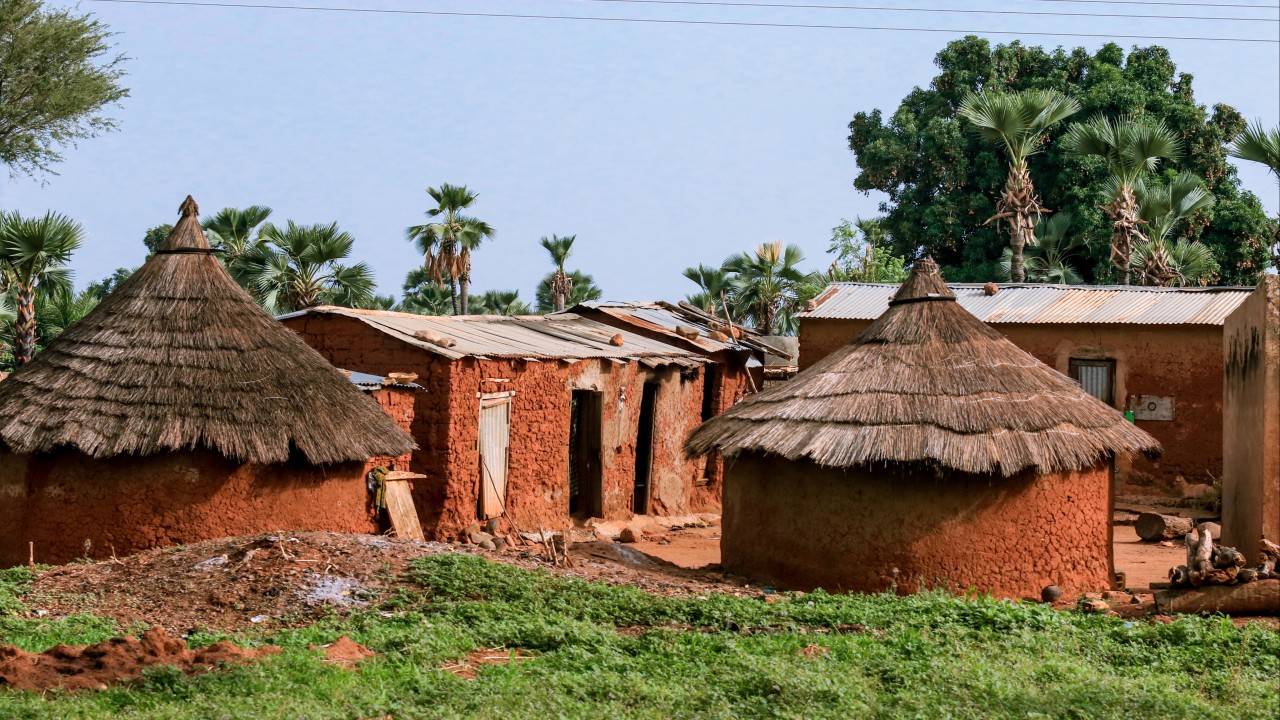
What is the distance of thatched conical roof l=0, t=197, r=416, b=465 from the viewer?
460 inches

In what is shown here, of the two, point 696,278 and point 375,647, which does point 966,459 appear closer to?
point 375,647

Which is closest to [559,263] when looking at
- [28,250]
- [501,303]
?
[501,303]

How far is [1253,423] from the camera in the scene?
1123 cm

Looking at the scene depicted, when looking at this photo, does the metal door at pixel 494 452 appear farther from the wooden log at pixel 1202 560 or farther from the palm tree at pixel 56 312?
the palm tree at pixel 56 312

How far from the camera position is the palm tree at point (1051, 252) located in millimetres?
30312

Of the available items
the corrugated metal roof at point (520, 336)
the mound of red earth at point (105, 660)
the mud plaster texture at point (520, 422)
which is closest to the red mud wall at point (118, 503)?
the mud plaster texture at point (520, 422)

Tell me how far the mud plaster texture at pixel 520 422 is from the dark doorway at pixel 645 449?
4.2 inches

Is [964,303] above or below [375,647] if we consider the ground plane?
above

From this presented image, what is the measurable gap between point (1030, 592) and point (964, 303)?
36.8 feet

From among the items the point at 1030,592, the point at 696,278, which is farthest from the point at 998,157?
the point at 1030,592

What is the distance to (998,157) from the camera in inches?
1230

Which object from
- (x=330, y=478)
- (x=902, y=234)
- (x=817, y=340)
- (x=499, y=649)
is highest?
(x=902, y=234)

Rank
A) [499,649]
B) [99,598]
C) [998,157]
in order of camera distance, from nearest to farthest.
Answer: [499,649] < [99,598] < [998,157]

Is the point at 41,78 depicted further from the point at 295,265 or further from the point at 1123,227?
the point at 1123,227
